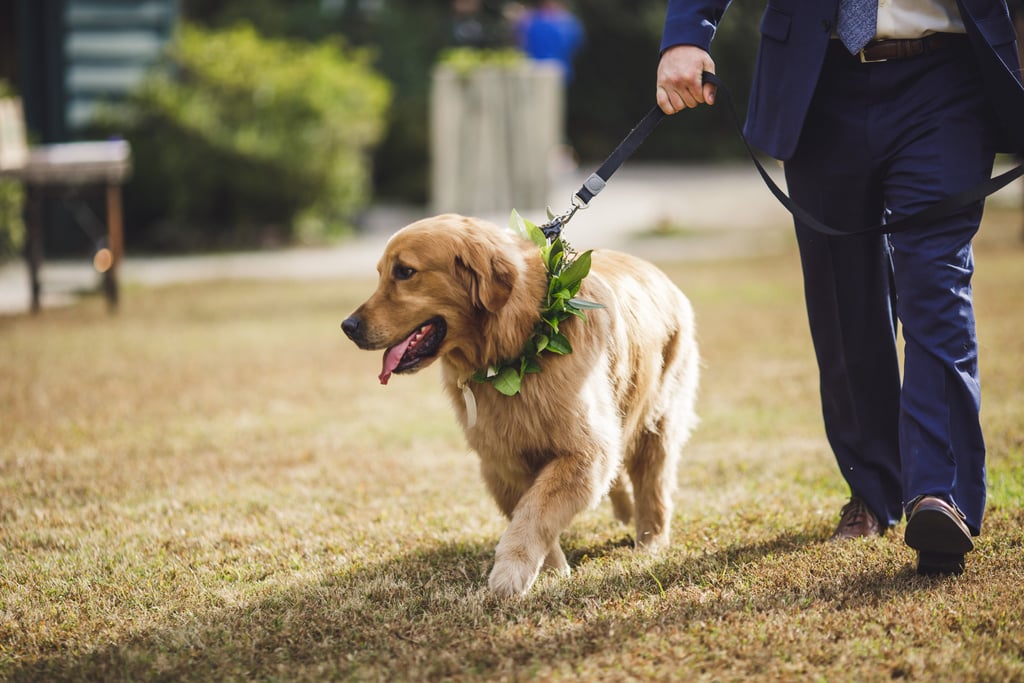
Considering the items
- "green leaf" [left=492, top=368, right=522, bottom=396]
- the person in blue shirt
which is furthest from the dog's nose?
the person in blue shirt

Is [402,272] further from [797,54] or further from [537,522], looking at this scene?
[797,54]

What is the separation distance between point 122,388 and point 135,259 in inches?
229

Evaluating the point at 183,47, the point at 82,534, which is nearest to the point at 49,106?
the point at 183,47

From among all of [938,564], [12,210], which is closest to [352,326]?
[938,564]

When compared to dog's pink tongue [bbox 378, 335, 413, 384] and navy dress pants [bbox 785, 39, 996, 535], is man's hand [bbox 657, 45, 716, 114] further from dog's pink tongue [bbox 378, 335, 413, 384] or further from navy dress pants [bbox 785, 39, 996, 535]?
dog's pink tongue [bbox 378, 335, 413, 384]

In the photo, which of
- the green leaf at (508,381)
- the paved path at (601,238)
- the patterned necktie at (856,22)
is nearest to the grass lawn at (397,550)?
the green leaf at (508,381)

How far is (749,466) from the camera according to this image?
525 centimetres

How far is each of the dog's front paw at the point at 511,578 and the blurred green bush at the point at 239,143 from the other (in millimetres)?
10072

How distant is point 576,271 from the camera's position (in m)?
3.59

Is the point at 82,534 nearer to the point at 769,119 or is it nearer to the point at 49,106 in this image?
the point at 769,119

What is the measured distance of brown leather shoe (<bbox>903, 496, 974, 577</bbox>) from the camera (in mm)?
3246

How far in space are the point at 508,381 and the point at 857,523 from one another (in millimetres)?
1402

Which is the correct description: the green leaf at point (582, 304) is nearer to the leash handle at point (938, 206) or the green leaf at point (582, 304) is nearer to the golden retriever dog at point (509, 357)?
the golden retriever dog at point (509, 357)

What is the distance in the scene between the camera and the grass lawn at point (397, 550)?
2986 mm
